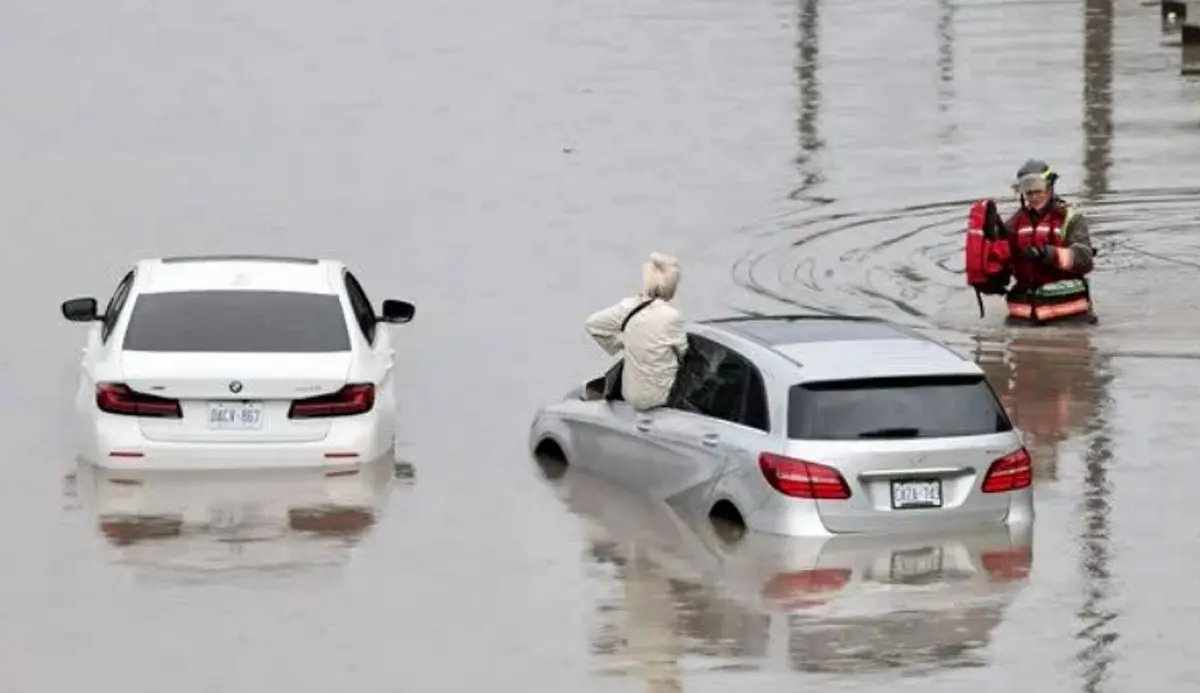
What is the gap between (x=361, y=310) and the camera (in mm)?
20266

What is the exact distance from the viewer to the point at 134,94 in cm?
4016

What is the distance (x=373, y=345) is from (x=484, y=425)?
1511mm

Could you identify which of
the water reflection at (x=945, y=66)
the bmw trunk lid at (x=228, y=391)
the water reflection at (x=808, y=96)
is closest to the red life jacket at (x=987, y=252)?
the bmw trunk lid at (x=228, y=391)

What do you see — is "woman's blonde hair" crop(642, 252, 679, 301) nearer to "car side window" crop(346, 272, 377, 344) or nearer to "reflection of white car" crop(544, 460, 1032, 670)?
"reflection of white car" crop(544, 460, 1032, 670)

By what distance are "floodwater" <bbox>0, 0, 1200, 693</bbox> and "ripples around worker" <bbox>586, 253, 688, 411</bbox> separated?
0.69 m

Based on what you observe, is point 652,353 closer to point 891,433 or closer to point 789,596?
point 891,433

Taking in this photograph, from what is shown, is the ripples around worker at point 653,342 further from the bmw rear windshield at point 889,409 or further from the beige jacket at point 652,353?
the bmw rear windshield at point 889,409

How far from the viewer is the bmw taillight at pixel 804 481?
1645cm

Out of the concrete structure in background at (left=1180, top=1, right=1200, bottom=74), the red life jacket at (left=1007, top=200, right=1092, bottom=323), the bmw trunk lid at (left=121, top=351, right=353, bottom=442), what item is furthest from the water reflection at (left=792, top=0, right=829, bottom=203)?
the bmw trunk lid at (left=121, top=351, right=353, bottom=442)

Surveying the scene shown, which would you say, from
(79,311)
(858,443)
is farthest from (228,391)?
(858,443)

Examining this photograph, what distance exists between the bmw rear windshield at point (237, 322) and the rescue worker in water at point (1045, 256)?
262 inches

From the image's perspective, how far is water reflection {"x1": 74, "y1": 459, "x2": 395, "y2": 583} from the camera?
1677 centimetres

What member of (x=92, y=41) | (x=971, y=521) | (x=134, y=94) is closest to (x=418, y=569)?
(x=971, y=521)

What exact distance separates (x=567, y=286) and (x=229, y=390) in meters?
8.04
